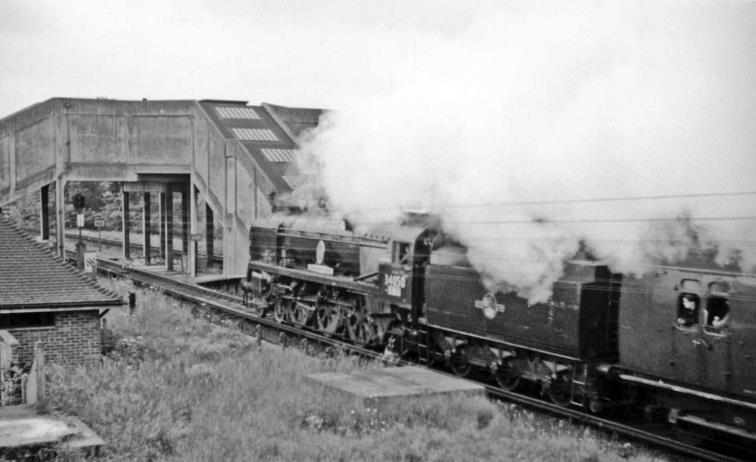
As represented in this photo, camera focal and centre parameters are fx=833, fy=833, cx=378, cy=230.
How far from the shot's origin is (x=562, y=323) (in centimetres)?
1155

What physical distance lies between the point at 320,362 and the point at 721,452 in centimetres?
643

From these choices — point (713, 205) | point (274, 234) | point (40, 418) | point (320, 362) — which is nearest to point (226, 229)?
point (274, 234)

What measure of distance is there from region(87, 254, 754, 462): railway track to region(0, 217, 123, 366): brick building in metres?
4.07

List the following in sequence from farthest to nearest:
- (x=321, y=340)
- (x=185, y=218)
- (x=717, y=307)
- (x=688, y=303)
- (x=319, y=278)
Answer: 1. (x=185, y=218)
2. (x=319, y=278)
3. (x=321, y=340)
4. (x=688, y=303)
5. (x=717, y=307)

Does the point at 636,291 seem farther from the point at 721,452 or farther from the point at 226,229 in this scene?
the point at 226,229

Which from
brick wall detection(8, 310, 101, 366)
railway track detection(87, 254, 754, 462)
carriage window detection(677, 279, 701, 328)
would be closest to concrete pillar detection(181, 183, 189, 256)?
railway track detection(87, 254, 754, 462)

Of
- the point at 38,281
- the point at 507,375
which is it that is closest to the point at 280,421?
the point at 507,375

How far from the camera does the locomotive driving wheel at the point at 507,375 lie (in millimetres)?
13062

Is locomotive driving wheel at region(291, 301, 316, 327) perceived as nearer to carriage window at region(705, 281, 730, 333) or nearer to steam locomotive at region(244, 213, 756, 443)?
steam locomotive at region(244, 213, 756, 443)

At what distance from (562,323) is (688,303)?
200 centimetres

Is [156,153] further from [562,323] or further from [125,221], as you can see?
[562,323]

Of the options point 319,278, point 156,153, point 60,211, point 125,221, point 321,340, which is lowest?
point 321,340

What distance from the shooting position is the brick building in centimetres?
1366

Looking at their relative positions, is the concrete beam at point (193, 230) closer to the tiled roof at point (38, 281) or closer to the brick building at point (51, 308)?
the tiled roof at point (38, 281)
